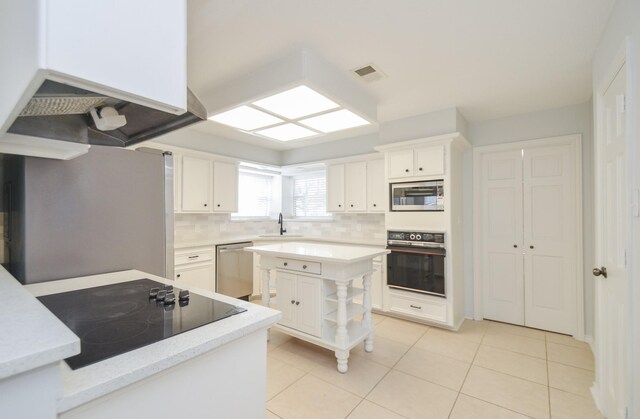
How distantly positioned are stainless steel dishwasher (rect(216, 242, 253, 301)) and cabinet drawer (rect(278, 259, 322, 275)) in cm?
140

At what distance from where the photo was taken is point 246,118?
272cm

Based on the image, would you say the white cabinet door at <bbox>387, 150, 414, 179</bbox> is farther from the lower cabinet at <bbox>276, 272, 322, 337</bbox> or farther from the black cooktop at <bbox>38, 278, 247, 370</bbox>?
the black cooktop at <bbox>38, 278, 247, 370</bbox>

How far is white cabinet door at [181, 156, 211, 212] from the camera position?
375 cm

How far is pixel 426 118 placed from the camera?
3369 mm

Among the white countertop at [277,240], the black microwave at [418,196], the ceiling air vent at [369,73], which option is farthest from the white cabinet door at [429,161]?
the ceiling air vent at [369,73]

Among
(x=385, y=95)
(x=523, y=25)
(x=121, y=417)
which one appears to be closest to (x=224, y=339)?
(x=121, y=417)

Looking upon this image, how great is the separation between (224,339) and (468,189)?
3599mm

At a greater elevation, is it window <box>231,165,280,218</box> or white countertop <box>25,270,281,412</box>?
window <box>231,165,280,218</box>

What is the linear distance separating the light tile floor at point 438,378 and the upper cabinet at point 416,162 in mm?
1832

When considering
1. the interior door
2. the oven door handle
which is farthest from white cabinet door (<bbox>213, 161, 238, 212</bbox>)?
the interior door

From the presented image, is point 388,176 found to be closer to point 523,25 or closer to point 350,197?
point 350,197

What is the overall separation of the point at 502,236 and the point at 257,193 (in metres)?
3.84

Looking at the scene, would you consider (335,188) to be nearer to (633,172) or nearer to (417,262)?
(417,262)

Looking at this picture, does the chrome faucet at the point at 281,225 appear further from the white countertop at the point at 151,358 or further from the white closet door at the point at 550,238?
the white countertop at the point at 151,358
